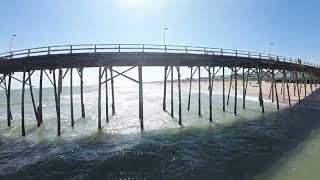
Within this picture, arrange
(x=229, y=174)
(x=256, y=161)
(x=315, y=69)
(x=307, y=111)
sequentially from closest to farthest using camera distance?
1. (x=229, y=174)
2. (x=256, y=161)
3. (x=307, y=111)
4. (x=315, y=69)

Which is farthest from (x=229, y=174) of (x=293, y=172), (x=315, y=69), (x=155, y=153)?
(x=315, y=69)

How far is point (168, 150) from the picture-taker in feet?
57.6

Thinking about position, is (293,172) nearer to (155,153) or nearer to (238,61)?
(155,153)

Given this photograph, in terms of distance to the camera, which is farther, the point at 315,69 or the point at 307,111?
the point at 315,69

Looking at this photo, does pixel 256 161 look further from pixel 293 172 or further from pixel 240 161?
pixel 293 172

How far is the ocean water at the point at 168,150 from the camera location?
14.0m

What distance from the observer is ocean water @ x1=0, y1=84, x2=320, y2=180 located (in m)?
14.0

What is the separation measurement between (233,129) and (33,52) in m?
15.4

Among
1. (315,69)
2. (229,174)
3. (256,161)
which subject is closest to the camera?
(229,174)

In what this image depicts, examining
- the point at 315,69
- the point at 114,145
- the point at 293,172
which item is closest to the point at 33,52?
the point at 114,145

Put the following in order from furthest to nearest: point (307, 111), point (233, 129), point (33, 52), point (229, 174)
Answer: point (307, 111), point (233, 129), point (33, 52), point (229, 174)

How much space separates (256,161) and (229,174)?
247 centimetres

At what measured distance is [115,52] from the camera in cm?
2184

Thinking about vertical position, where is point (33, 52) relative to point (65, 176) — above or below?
above
